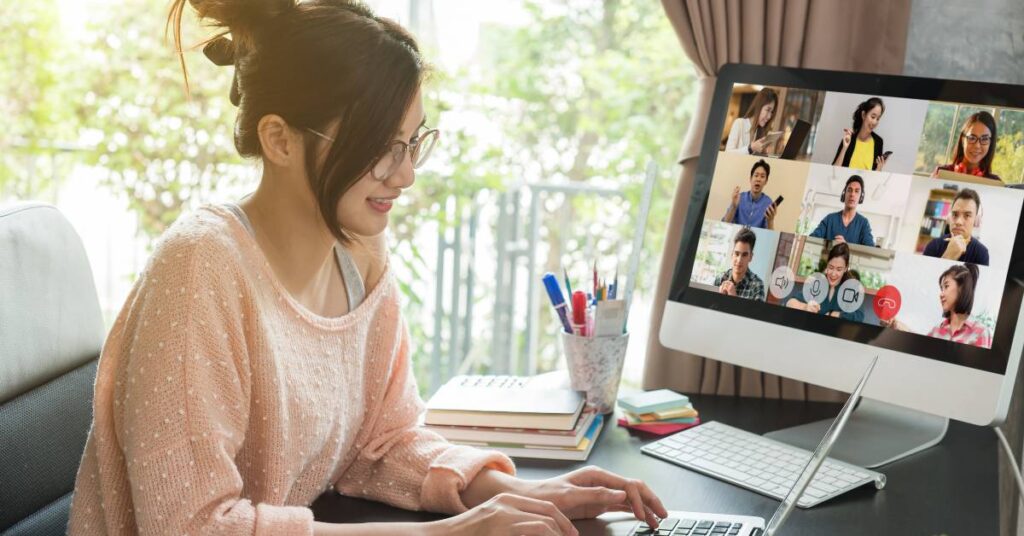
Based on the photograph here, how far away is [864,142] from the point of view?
135 cm

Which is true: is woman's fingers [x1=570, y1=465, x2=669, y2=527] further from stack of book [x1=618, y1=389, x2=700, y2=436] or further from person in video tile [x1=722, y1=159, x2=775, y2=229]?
person in video tile [x1=722, y1=159, x2=775, y2=229]

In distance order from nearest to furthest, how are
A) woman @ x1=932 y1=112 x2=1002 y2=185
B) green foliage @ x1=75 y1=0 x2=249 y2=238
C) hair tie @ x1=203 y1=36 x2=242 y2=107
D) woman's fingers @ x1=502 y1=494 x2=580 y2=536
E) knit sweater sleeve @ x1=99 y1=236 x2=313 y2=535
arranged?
1. knit sweater sleeve @ x1=99 y1=236 x2=313 y2=535
2. woman's fingers @ x1=502 y1=494 x2=580 y2=536
3. hair tie @ x1=203 y1=36 x2=242 y2=107
4. woman @ x1=932 y1=112 x2=1002 y2=185
5. green foliage @ x1=75 y1=0 x2=249 y2=238

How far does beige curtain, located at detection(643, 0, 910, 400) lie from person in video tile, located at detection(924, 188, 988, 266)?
17.6 inches

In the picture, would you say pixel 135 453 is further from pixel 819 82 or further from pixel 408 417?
pixel 819 82

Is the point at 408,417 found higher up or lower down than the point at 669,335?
lower down

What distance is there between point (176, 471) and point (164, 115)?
9.52 feet

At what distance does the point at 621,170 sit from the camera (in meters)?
3.87

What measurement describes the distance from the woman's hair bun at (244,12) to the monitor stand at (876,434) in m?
0.90

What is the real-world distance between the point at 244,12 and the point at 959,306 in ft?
3.10

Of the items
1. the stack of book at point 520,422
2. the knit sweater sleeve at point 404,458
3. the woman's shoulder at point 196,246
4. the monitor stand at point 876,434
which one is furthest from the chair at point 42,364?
the monitor stand at point 876,434

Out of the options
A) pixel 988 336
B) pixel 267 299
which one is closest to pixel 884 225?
pixel 988 336

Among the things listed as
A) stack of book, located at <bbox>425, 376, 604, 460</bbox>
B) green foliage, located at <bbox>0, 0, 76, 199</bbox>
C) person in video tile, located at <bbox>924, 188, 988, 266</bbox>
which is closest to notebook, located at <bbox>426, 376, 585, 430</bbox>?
stack of book, located at <bbox>425, 376, 604, 460</bbox>

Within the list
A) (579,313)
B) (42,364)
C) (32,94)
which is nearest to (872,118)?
(579,313)

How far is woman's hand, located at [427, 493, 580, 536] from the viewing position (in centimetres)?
100
